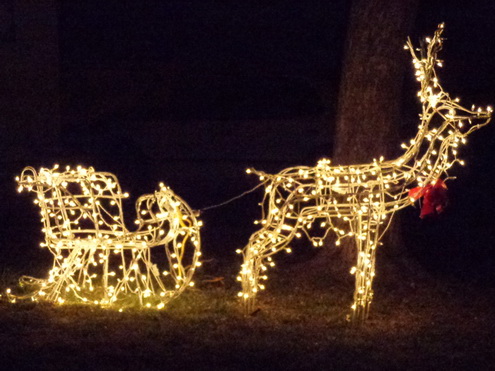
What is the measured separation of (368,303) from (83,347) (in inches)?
85.9

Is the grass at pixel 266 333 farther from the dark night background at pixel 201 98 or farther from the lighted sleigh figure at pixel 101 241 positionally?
the dark night background at pixel 201 98

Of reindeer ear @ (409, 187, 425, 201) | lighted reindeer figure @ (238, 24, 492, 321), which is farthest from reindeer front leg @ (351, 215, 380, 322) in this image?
reindeer ear @ (409, 187, 425, 201)

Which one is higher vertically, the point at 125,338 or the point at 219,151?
the point at 219,151

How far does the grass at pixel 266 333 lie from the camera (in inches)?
232

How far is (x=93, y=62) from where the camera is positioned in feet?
52.7

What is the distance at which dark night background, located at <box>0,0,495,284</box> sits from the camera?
40.2ft

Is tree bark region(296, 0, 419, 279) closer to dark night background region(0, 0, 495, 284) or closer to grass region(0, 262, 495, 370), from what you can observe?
grass region(0, 262, 495, 370)

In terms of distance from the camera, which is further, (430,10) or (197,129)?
(197,129)

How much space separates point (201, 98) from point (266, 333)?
29.1 ft

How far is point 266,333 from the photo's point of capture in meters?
6.53

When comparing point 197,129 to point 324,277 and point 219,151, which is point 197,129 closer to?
point 219,151

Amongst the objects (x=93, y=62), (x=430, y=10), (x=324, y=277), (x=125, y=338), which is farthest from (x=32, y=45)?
(x=125, y=338)

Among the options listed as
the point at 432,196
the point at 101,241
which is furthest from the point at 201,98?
the point at 432,196

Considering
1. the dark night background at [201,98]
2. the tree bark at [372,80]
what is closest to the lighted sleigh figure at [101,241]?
the tree bark at [372,80]
